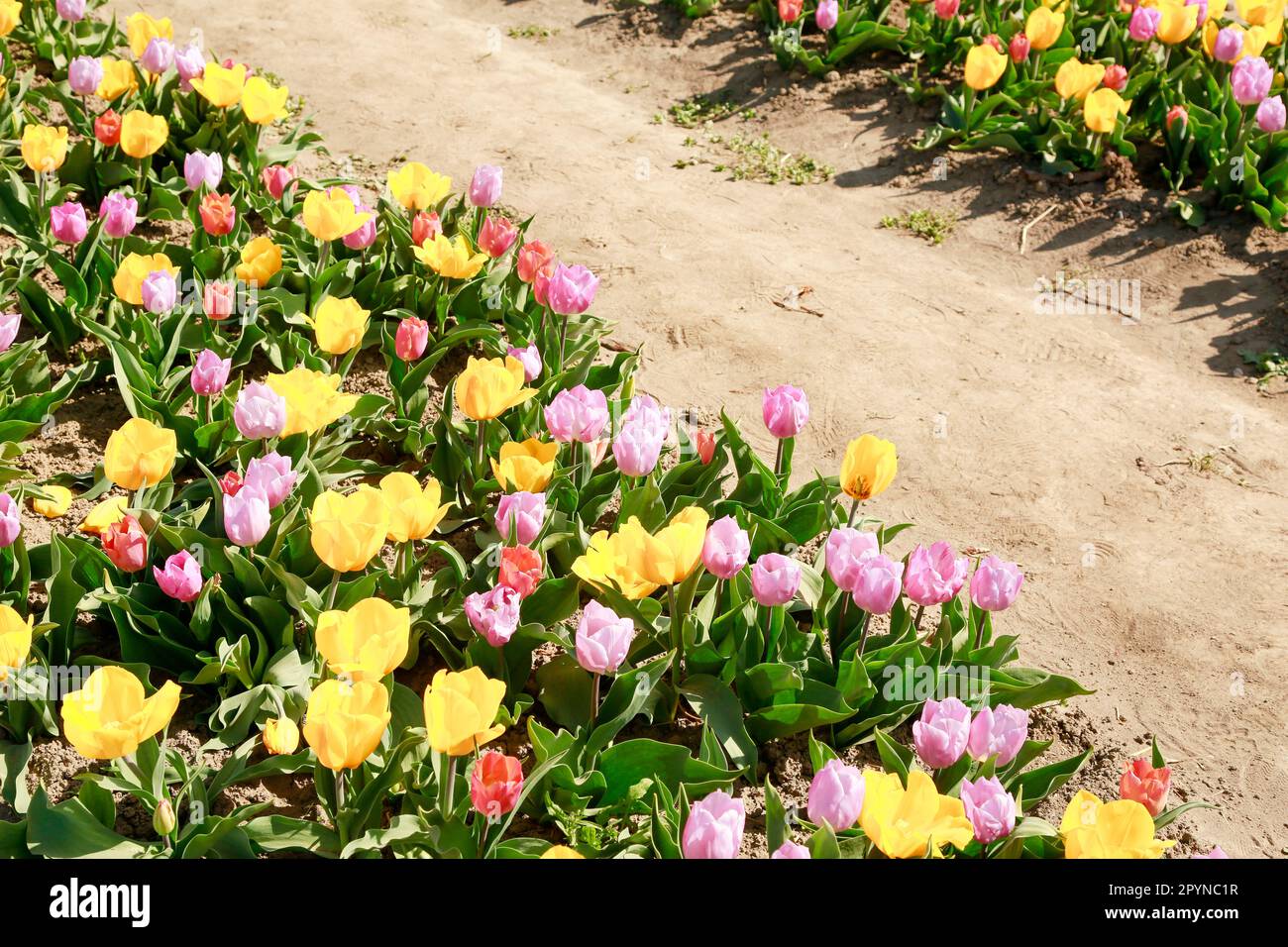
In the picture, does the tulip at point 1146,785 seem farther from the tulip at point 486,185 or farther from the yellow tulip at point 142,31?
the yellow tulip at point 142,31

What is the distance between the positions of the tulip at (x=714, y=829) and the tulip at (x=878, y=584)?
0.74m

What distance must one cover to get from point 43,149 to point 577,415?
232 cm

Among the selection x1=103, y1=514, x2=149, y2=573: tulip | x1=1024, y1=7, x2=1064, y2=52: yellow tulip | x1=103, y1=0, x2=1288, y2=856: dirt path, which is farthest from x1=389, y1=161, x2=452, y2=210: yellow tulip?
x1=1024, y1=7, x2=1064, y2=52: yellow tulip

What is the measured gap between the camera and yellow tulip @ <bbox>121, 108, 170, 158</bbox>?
184 inches

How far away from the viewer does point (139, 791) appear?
2.65m

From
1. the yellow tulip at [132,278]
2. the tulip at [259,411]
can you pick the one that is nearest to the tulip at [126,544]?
the tulip at [259,411]

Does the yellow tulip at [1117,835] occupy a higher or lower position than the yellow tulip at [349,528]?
lower

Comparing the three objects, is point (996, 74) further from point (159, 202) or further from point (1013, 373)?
point (159, 202)

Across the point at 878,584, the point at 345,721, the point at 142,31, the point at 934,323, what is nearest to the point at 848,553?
the point at 878,584

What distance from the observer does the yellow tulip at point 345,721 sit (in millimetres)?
2312

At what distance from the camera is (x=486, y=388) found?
3.42 metres

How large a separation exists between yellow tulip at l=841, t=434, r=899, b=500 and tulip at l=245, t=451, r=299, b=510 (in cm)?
137

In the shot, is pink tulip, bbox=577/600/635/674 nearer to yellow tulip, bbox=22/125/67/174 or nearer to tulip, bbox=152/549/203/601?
tulip, bbox=152/549/203/601
